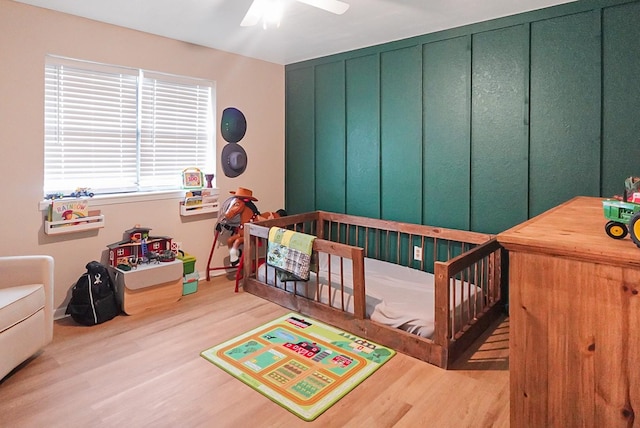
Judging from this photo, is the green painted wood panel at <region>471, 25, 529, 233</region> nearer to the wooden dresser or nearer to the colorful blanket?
the colorful blanket

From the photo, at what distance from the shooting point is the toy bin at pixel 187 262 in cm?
360

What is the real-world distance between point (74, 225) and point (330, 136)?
8.19 feet

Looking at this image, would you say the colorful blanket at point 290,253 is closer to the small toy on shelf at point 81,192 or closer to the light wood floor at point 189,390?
the light wood floor at point 189,390

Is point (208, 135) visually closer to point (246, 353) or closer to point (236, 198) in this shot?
point (236, 198)

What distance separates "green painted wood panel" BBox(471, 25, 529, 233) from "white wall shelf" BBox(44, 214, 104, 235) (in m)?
3.05

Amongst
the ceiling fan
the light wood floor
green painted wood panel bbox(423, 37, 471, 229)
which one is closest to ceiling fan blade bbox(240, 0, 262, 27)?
the ceiling fan

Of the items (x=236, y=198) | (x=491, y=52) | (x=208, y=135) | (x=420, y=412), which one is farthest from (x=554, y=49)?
(x=208, y=135)

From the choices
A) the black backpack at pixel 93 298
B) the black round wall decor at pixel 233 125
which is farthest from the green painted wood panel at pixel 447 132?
the black backpack at pixel 93 298

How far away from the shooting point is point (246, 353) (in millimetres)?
2492

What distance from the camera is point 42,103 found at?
2.93 meters

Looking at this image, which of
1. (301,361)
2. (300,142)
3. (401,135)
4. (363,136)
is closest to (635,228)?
(301,361)

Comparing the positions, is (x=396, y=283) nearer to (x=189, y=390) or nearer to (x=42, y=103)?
(x=189, y=390)

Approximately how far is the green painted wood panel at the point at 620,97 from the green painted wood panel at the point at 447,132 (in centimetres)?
91

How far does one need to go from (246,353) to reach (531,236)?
1.97 m
